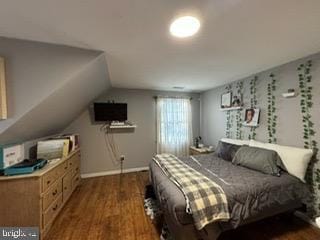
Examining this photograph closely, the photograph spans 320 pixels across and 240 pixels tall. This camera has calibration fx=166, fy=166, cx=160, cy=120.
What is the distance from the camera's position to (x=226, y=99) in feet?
12.7

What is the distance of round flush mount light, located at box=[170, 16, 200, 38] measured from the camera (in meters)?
1.42

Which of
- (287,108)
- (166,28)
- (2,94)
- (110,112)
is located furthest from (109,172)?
(287,108)

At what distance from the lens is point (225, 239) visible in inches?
76.4

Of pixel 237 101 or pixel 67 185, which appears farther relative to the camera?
pixel 237 101

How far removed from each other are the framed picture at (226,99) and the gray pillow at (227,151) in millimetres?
957

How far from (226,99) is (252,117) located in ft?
2.90

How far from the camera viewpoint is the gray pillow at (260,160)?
2.30m

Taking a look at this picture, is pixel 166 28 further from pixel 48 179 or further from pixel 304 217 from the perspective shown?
pixel 304 217

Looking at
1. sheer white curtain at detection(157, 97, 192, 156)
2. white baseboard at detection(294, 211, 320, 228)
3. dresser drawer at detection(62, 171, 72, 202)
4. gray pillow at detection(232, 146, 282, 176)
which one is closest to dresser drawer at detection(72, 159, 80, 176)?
dresser drawer at detection(62, 171, 72, 202)

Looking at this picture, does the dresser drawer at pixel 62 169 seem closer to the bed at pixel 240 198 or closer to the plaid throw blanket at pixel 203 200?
the bed at pixel 240 198

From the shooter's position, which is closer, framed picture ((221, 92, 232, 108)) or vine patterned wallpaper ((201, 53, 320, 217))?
vine patterned wallpaper ((201, 53, 320, 217))

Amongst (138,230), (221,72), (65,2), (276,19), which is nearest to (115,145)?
(138,230)

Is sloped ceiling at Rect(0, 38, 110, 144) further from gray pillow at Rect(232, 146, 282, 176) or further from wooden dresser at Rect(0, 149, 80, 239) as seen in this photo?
gray pillow at Rect(232, 146, 282, 176)

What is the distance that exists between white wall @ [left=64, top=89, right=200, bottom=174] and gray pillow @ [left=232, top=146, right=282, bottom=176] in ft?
7.91
